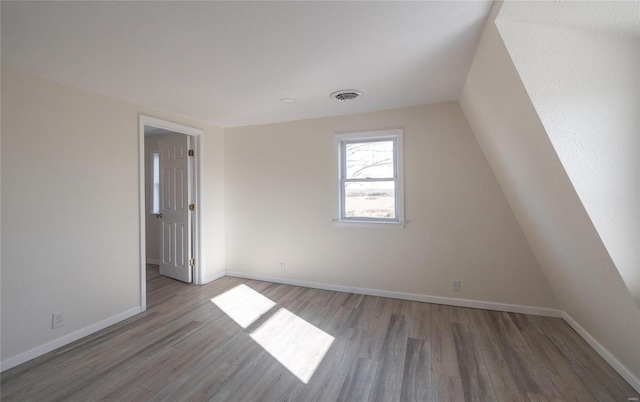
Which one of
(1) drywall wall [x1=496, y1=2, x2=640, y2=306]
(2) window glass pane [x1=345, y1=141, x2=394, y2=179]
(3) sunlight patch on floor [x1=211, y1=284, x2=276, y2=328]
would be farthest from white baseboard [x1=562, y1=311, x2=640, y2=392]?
(3) sunlight patch on floor [x1=211, y1=284, x2=276, y2=328]

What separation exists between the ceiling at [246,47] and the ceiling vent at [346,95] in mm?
78

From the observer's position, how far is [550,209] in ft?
6.56

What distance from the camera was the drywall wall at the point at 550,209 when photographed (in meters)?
1.63

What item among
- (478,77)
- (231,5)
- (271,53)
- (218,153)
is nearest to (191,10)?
(231,5)

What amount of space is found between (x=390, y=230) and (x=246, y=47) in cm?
249

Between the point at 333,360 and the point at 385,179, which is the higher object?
the point at 385,179

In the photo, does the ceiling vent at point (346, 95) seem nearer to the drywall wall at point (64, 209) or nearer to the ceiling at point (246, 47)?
the ceiling at point (246, 47)

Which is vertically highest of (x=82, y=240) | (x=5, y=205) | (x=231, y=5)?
(x=231, y=5)

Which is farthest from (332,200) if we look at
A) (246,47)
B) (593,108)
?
(593,108)

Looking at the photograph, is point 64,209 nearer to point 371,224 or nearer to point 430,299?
point 371,224

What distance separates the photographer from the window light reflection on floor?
7.01 feet

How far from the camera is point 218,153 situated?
4215 millimetres

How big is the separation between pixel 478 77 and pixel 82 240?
3.78m

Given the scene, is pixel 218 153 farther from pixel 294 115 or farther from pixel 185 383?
pixel 185 383
